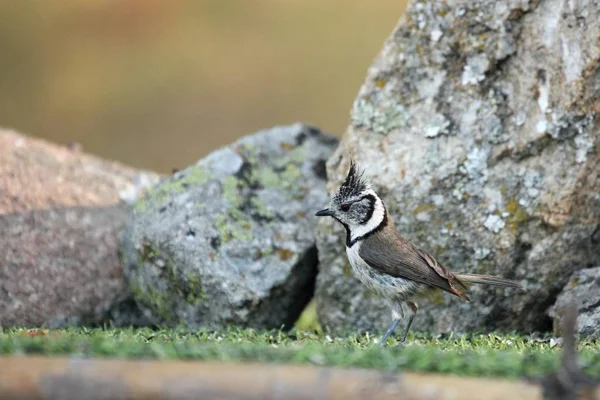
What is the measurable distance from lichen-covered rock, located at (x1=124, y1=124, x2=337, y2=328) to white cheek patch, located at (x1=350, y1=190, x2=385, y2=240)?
82 cm

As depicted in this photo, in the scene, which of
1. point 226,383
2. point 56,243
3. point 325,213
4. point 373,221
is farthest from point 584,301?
point 56,243

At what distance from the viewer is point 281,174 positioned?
8156 millimetres

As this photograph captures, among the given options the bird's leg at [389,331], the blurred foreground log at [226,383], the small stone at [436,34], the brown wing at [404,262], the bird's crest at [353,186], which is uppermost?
the small stone at [436,34]

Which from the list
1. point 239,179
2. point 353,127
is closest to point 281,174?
point 239,179

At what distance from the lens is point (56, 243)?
8.16 meters

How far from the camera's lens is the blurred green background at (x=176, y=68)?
621 inches

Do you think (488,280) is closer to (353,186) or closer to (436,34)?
(353,186)

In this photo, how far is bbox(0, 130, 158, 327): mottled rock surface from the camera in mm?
7793

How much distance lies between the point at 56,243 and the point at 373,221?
305 centimetres

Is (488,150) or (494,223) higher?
(488,150)

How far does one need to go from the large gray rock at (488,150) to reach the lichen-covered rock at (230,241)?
0.46 m

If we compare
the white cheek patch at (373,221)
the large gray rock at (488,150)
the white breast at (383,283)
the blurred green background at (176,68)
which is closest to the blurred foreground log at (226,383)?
the white breast at (383,283)

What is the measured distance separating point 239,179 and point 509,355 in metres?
3.70

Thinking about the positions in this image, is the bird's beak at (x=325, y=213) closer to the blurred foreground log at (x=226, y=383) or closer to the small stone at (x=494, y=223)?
the small stone at (x=494, y=223)
